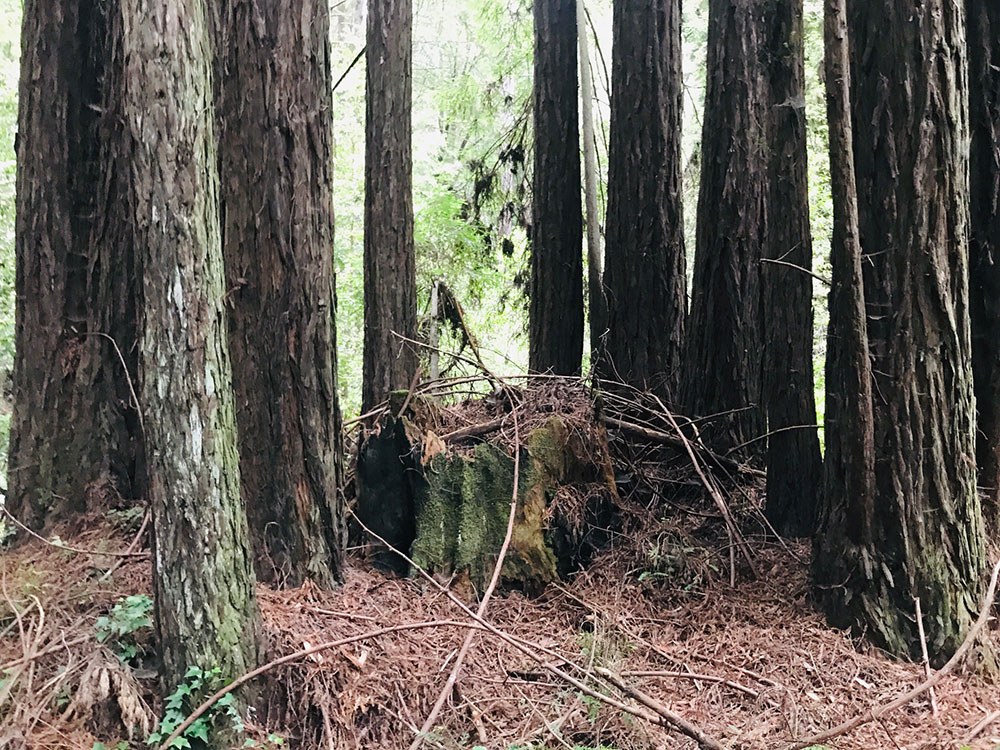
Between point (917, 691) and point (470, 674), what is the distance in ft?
6.81

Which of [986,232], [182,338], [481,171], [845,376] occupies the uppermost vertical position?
[481,171]

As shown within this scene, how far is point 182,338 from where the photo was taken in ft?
10.3

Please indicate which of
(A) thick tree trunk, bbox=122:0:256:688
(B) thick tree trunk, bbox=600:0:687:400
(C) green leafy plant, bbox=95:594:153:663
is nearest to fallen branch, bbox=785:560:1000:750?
(A) thick tree trunk, bbox=122:0:256:688

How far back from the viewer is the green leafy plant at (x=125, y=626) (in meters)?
3.35

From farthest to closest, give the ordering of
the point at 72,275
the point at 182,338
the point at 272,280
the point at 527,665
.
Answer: the point at 272,280 → the point at 72,275 → the point at 527,665 → the point at 182,338

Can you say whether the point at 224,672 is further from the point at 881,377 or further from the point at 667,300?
the point at 667,300

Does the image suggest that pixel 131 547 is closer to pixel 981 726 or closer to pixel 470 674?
pixel 470 674

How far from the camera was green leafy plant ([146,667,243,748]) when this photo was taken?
3.11 metres

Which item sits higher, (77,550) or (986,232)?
Answer: (986,232)

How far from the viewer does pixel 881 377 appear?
13.9 ft

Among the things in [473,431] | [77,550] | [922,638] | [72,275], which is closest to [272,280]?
[72,275]

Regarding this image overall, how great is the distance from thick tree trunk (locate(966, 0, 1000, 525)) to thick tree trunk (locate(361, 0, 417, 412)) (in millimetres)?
4939

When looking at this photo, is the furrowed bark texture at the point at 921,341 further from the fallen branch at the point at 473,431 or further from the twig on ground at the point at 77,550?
the twig on ground at the point at 77,550

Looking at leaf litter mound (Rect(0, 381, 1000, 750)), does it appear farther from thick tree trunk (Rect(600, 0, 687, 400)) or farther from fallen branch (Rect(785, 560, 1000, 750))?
thick tree trunk (Rect(600, 0, 687, 400))
